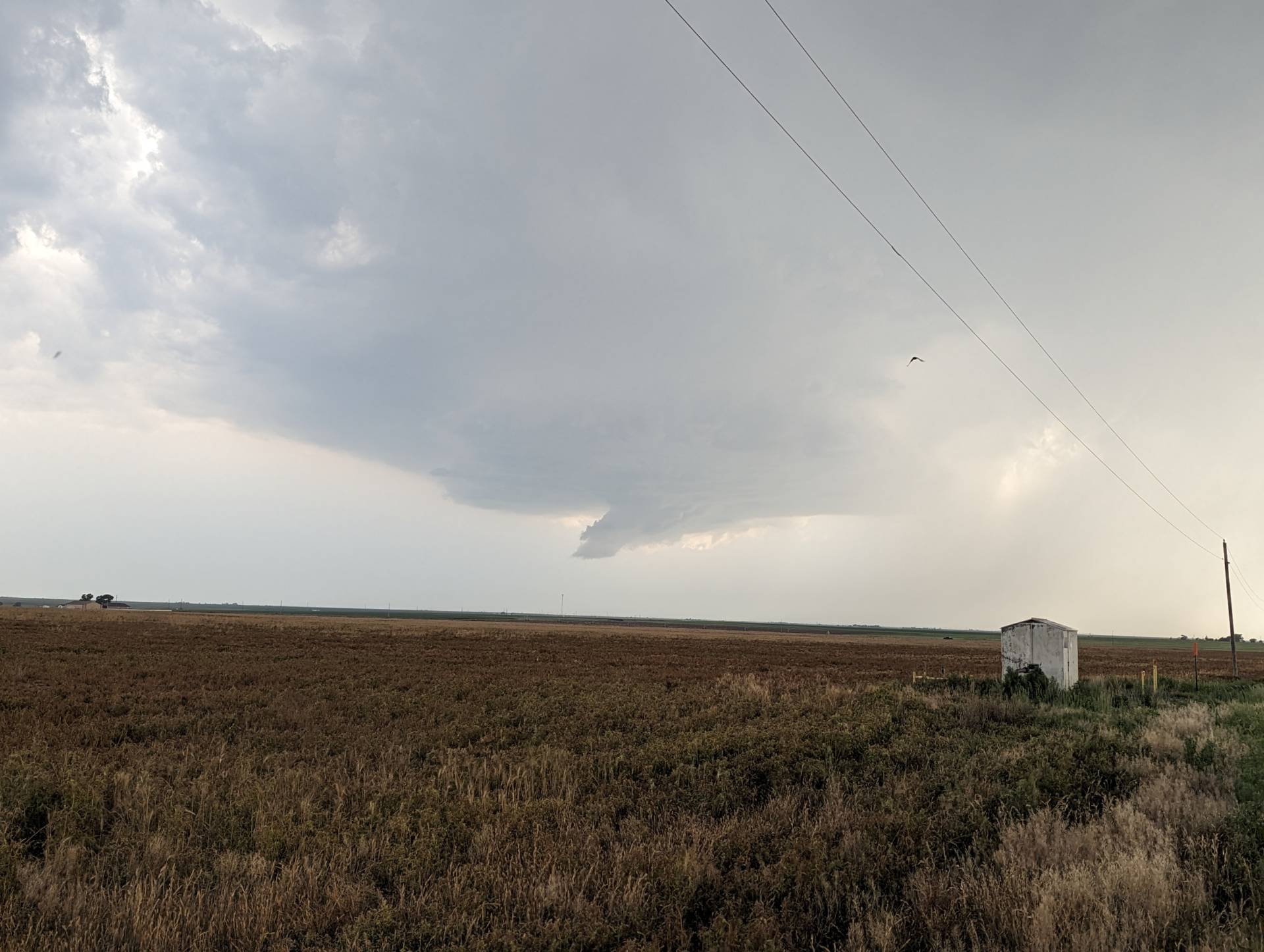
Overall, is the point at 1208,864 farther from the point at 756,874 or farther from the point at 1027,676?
the point at 1027,676

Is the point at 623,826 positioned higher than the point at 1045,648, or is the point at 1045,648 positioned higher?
the point at 1045,648

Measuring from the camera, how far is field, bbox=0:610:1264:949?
543 centimetres

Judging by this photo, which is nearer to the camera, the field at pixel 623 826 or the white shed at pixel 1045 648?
the field at pixel 623 826

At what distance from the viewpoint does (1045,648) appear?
24.1m

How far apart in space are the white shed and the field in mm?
5551

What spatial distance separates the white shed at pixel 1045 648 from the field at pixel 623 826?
5.55 meters

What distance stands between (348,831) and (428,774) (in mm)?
3301

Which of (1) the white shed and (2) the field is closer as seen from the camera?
(2) the field

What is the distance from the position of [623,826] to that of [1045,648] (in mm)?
22013

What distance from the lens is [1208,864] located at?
6395 mm

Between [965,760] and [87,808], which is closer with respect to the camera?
[87,808]

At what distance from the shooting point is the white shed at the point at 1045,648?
2378cm

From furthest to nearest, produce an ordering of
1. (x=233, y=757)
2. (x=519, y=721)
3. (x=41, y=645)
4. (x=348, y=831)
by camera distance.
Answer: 1. (x=41, y=645)
2. (x=519, y=721)
3. (x=233, y=757)
4. (x=348, y=831)

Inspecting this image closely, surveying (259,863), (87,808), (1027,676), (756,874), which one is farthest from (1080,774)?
(1027,676)
